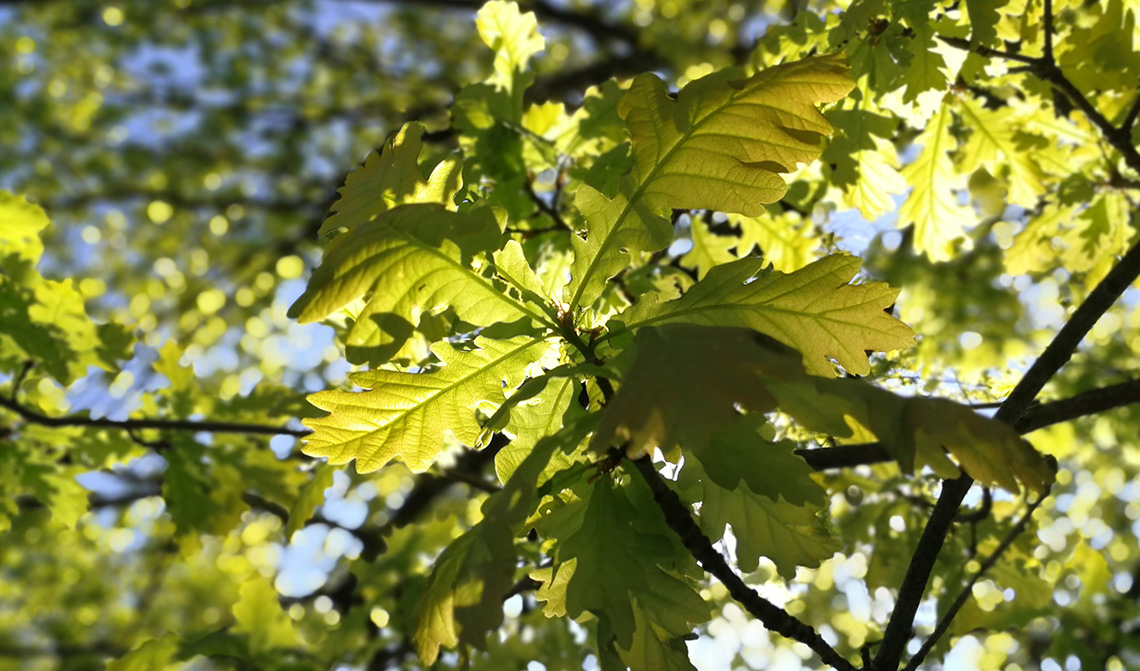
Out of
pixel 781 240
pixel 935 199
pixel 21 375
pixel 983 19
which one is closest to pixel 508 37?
pixel 781 240

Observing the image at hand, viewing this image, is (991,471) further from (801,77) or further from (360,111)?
(360,111)

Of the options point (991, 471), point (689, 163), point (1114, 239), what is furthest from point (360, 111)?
point (991, 471)

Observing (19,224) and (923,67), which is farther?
(19,224)

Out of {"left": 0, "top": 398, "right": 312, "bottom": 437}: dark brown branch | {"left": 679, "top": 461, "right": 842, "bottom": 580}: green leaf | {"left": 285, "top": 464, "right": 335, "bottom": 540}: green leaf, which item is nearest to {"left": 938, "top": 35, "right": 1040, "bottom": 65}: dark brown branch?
{"left": 679, "top": 461, "right": 842, "bottom": 580}: green leaf

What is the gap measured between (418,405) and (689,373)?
56 cm

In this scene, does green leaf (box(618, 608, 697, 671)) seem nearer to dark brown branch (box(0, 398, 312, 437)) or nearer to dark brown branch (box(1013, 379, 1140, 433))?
dark brown branch (box(1013, 379, 1140, 433))

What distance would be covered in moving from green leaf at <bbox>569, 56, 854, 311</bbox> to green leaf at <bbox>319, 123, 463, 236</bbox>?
0.22 m

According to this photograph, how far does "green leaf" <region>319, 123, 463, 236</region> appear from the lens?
1233 millimetres

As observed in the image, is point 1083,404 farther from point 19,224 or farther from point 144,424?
point 19,224

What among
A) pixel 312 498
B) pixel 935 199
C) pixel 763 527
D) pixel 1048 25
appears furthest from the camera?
pixel 935 199

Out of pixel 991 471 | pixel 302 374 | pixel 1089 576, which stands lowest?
pixel 991 471

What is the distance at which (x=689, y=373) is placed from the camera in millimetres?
951

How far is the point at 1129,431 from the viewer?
3314 mm

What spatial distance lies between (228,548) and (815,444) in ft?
18.4
